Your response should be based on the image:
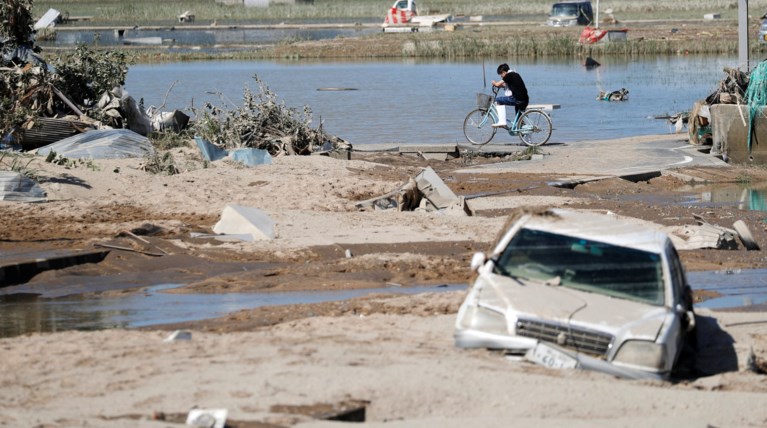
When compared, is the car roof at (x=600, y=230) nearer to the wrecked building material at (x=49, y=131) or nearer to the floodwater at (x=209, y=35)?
the wrecked building material at (x=49, y=131)

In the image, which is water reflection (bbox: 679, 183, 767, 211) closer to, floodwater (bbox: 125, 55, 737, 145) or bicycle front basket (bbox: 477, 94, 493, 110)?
bicycle front basket (bbox: 477, 94, 493, 110)

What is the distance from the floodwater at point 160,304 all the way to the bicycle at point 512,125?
40.5 feet

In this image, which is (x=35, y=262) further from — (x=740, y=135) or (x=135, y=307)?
(x=740, y=135)

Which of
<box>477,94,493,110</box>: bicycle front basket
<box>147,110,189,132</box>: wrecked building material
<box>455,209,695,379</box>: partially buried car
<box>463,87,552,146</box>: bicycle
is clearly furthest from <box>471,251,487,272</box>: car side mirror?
<box>147,110,189,132</box>: wrecked building material

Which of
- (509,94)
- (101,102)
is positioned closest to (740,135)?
(509,94)

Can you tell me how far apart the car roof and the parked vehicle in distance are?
67.6 metres

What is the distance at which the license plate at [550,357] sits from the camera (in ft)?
29.6

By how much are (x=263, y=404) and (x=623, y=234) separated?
12.8ft

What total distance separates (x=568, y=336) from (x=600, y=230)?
4.87 ft

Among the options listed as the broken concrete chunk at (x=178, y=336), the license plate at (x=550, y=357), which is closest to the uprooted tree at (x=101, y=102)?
the broken concrete chunk at (x=178, y=336)

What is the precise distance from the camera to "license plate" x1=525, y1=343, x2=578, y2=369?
9.02m

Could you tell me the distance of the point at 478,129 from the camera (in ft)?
86.5

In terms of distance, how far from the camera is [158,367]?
8867mm

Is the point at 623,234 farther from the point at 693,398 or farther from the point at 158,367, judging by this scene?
the point at 158,367
